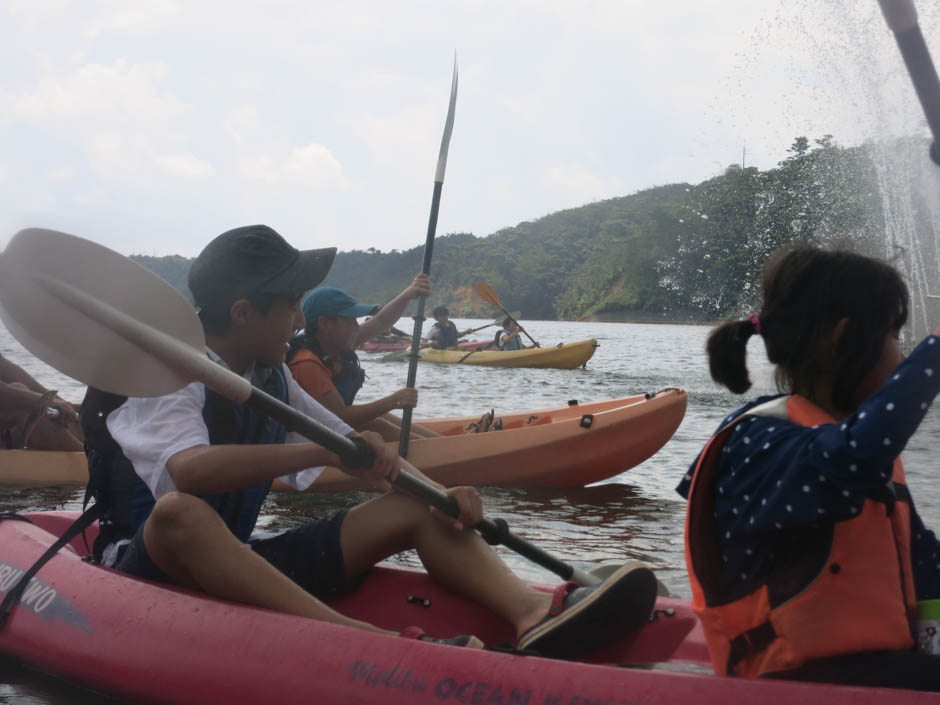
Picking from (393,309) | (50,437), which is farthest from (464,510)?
(50,437)

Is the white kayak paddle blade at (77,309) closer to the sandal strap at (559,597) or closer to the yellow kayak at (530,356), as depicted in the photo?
the sandal strap at (559,597)

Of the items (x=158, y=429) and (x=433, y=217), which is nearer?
(x=158, y=429)

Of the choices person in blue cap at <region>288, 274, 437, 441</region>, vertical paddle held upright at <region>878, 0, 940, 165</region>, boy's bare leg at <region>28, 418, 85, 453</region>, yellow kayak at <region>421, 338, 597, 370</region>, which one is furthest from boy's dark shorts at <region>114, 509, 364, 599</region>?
yellow kayak at <region>421, 338, 597, 370</region>

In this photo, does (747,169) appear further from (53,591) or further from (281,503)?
(53,591)

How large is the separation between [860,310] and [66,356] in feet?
5.91

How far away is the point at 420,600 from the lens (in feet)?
8.73

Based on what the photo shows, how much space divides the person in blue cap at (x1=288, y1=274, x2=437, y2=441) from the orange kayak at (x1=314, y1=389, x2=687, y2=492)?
0.72 meters

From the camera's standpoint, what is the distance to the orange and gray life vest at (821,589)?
1486 millimetres

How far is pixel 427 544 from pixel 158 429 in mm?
774

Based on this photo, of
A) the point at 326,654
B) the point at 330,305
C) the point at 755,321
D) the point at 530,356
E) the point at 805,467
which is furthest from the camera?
the point at 530,356

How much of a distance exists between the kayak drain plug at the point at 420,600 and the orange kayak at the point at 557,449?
3004 mm

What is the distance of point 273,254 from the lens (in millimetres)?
2400

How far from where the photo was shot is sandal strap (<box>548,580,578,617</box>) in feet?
7.54

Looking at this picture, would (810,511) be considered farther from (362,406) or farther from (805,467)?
(362,406)
